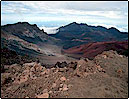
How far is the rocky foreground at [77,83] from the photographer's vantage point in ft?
23.0

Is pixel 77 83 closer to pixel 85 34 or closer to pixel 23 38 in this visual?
pixel 23 38

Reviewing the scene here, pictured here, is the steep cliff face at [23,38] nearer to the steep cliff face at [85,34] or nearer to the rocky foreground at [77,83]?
the steep cliff face at [85,34]

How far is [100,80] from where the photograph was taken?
802 cm

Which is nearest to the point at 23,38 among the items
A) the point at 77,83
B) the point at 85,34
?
the point at 85,34

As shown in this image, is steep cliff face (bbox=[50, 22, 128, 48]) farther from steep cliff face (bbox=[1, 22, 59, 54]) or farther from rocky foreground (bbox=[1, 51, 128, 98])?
A: rocky foreground (bbox=[1, 51, 128, 98])

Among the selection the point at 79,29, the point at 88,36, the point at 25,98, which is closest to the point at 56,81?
the point at 25,98

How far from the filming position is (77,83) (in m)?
7.64

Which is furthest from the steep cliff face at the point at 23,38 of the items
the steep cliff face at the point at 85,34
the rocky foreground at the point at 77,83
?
the rocky foreground at the point at 77,83

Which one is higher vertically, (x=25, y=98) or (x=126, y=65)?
(x=126, y=65)

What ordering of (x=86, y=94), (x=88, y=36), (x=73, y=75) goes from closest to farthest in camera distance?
(x=86, y=94) < (x=73, y=75) < (x=88, y=36)

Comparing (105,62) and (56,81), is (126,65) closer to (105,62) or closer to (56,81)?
(105,62)

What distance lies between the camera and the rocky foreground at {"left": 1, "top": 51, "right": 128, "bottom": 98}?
702cm

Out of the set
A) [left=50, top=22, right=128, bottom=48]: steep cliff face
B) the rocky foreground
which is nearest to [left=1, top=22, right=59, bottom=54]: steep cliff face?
[left=50, top=22, right=128, bottom=48]: steep cliff face

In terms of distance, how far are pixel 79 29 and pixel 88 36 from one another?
10.2 m
